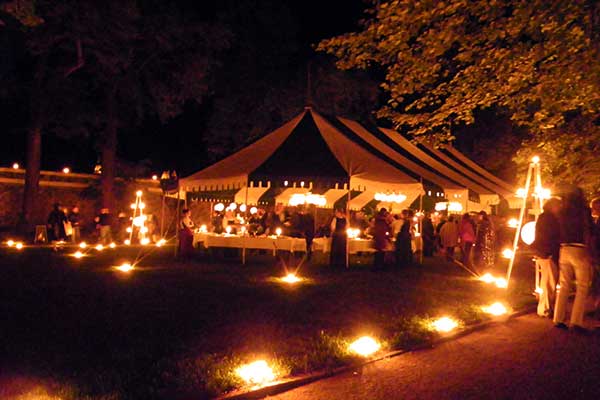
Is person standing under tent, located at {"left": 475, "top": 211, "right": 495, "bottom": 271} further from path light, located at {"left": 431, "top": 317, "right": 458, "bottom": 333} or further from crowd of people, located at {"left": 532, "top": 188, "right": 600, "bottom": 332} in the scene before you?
path light, located at {"left": 431, "top": 317, "right": 458, "bottom": 333}

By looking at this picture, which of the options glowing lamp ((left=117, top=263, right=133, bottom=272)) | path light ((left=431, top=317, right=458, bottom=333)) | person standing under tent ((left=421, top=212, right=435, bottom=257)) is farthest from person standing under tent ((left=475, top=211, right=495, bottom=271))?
glowing lamp ((left=117, top=263, right=133, bottom=272))

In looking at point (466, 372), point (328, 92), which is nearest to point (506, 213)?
point (328, 92)

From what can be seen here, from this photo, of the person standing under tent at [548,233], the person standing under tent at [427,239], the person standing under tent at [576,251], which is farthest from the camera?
the person standing under tent at [427,239]

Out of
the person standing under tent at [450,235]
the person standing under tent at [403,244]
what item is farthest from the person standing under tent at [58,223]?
the person standing under tent at [450,235]

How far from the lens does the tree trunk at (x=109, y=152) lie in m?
24.9

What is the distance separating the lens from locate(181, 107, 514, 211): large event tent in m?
13.5

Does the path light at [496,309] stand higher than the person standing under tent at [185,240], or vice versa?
the person standing under tent at [185,240]

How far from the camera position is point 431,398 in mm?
5023

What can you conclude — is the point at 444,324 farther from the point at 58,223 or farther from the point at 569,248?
the point at 58,223

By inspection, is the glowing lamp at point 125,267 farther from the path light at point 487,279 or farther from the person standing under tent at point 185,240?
the path light at point 487,279

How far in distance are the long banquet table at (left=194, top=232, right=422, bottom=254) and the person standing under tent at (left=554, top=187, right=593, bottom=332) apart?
24.4 feet

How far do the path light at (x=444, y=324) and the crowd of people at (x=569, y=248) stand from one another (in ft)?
4.49

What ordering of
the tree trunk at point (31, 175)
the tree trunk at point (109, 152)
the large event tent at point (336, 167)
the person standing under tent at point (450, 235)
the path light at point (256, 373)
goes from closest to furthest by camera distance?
the path light at point (256, 373)
the large event tent at point (336, 167)
the person standing under tent at point (450, 235)
the tree trunk at point (31, 175)
the tree trunk at point (109, 152)

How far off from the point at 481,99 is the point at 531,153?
4.99 meters
